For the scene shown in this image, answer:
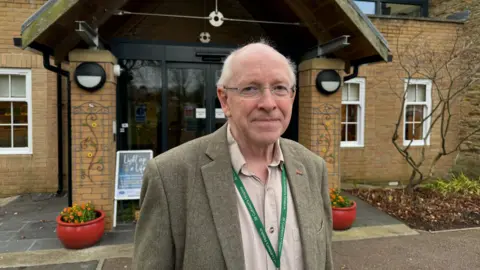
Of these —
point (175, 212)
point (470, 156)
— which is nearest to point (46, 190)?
point (175, 212)

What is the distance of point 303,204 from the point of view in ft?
5.14

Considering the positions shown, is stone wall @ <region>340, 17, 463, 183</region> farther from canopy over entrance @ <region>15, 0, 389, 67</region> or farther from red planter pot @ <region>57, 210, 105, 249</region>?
red planter pot @ <region>57, 210, 105, 249</region>

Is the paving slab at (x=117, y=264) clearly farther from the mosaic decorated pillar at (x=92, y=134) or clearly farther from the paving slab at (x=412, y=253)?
the paving slab at (x=412, y=253)

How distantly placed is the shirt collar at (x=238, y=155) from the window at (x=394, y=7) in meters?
8.54

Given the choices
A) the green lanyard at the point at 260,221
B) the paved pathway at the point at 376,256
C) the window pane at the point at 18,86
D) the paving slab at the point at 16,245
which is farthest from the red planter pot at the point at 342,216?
the window pane at the point at 18,86

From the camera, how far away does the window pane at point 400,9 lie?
9320 millimetres

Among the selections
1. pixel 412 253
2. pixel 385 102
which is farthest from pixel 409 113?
pixel 412 253

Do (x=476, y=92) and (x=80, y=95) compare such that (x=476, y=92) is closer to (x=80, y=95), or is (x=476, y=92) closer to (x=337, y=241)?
(x=337, y=241)

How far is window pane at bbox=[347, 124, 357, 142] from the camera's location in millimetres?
8461

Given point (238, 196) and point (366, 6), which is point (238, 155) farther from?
point (366, 6)

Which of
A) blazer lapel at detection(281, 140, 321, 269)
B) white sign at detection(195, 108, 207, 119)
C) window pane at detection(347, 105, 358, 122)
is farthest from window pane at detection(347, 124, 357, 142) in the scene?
blazer lapel at detection(281, 140, 321, 269)

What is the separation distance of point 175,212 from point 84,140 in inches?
151

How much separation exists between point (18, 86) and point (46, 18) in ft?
12.7

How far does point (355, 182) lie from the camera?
8.37m
